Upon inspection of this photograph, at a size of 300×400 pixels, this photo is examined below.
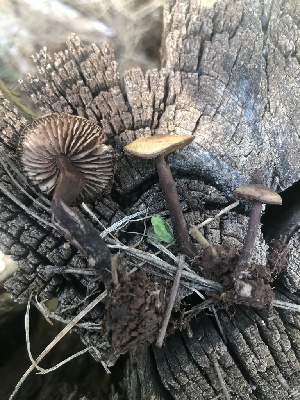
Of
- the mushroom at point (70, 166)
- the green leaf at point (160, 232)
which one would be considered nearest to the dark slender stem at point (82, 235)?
the mushroom at point (70, 166)

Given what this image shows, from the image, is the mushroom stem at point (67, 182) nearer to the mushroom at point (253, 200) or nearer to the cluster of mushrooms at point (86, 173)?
the cluster of mushrooms at point (86, 173)

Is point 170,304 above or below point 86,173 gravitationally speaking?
below

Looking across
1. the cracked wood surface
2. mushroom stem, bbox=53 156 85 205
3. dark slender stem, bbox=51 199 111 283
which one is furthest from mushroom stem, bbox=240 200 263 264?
mushroom stem, bbox=53 156 85 205

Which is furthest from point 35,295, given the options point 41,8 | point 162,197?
point 41,8

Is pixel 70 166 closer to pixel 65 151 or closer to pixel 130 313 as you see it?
pixel 65 151

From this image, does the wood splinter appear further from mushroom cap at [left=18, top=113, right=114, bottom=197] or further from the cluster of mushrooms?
mushroom cap at [left=18, top=113, right=114, bottom=197]

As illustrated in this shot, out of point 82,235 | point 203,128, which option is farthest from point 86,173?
point 203,128
